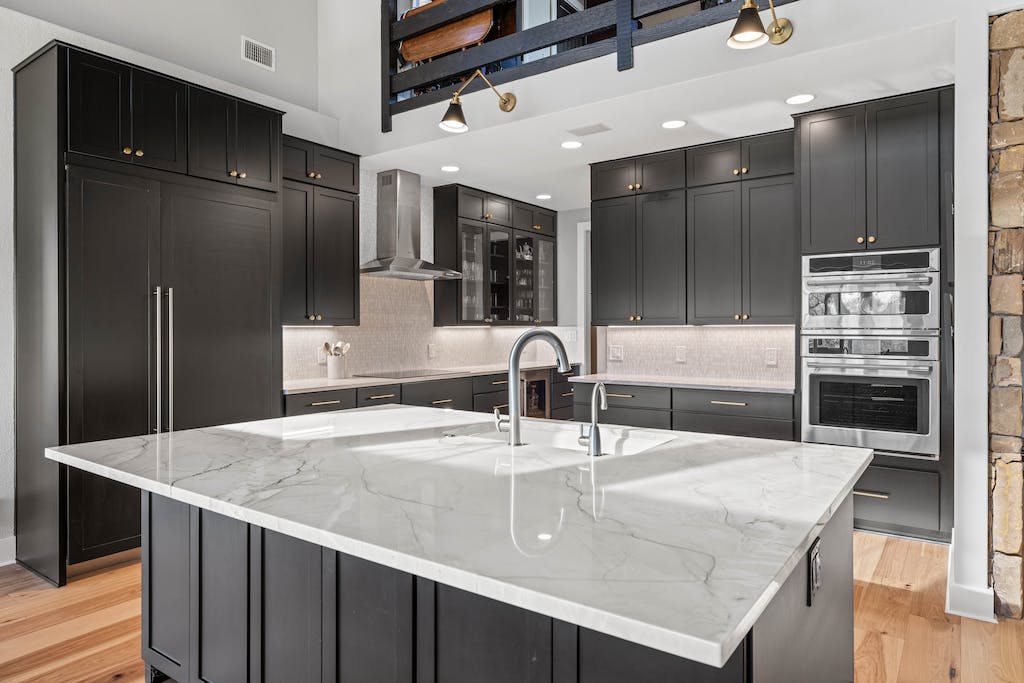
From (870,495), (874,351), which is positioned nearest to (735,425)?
(870,495)

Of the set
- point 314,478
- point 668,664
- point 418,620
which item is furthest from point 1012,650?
point 314,478

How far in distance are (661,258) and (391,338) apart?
95.9 inches

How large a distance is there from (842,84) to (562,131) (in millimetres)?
1659

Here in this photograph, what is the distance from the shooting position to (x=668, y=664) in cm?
108

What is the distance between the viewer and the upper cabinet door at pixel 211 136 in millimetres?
3656

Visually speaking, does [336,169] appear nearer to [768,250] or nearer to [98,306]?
[98,306]

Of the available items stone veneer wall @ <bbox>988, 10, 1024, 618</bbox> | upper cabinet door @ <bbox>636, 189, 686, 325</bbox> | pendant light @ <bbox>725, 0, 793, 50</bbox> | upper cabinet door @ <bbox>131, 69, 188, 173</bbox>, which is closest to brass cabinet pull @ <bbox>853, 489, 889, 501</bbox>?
stone veneer wall @ <bbox>988, 10, 1024, 618</bbox>

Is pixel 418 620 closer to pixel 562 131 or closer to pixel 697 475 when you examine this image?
pixel 697 475

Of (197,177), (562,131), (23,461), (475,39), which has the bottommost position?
(23,461)

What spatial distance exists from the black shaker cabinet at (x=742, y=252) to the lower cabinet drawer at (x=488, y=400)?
194cm

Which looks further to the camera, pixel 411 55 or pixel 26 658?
pixel 411 55

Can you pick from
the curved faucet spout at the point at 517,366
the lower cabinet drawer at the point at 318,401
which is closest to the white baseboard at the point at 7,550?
the lower cabinet drawer at the point at 318,401

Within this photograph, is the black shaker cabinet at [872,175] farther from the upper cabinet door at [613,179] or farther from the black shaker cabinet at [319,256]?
the black shaker cabinet at [319,256]

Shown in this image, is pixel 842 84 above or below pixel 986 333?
above
